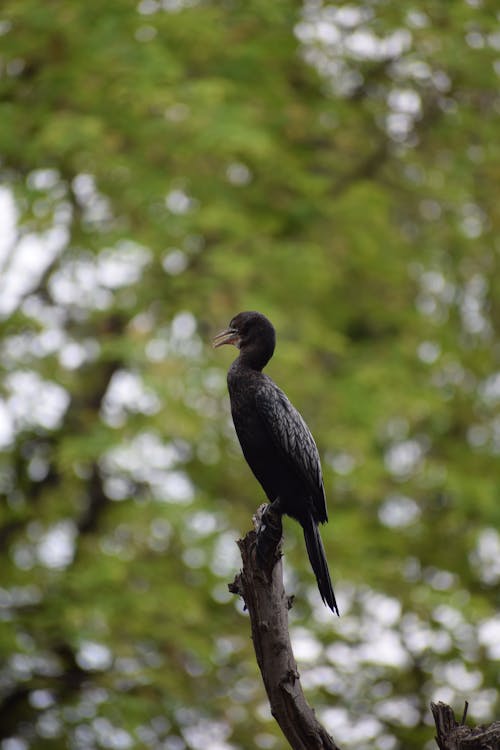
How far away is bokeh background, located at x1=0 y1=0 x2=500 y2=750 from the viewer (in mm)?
9516

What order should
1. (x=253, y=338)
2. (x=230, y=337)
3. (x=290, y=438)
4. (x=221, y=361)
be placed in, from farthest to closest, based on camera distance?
1. (x=221, y=361)
2. (x=230, y=337)
3. (x=253, y=338)
4. (x=290, y=438)

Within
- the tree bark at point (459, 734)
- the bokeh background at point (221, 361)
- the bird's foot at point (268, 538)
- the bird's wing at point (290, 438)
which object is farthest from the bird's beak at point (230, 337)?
the bokeh background at point (221, 361)

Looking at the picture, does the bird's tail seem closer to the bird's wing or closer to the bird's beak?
the bird's wing

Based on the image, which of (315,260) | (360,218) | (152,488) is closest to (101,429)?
(152,488)

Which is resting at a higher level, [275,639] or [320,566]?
[320,566]

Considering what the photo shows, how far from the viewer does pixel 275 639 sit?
4359 millimetres

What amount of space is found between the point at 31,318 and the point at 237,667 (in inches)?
139

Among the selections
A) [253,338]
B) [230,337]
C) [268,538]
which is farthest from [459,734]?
[230,337]

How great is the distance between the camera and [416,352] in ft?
38.8

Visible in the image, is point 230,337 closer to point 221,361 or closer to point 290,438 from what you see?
point 290,438

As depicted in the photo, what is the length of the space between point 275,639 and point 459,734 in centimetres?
76

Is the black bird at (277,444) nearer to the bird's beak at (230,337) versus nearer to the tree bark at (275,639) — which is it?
the bird's beak at (230,337)

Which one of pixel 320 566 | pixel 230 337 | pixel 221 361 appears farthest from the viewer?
pixel 221 361

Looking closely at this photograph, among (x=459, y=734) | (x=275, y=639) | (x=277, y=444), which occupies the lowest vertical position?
(x=459, y=734)
